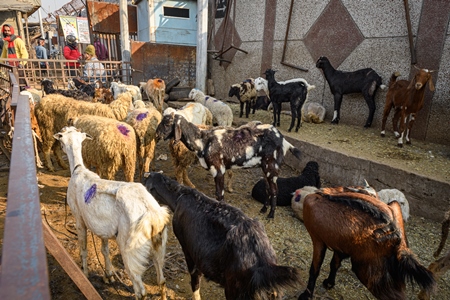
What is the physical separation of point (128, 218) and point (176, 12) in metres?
15.5

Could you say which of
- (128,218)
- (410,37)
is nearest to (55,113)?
(128,218)

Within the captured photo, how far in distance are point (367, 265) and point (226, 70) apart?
11.4m

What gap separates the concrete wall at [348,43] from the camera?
6.46 meters

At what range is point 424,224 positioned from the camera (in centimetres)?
464

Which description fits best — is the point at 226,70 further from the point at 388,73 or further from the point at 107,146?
the point at 107,146

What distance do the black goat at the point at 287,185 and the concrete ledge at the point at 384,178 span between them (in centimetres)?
58

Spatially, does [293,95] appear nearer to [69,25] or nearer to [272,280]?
[272,280]

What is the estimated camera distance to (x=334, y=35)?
855 cm

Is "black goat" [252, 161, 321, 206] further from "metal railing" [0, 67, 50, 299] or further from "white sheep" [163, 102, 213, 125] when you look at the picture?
"metal railing" [0, 67, 50, 299]

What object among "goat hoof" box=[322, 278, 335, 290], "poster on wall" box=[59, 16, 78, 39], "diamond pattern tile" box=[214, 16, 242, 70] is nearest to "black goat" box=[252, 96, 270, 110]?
"diamond pattern tile" box=[214, 16, 242, 70]

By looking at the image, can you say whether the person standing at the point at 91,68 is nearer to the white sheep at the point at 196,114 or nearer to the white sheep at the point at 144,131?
the white sheep at the point at 196,114

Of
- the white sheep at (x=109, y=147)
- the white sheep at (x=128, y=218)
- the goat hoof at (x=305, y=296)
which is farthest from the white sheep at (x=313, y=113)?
the white sheep at (x=128, y=218)

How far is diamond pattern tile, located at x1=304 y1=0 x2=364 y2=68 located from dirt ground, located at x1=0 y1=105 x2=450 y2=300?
2.44 metres

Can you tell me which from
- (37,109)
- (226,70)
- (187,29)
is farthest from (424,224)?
(187,29)
